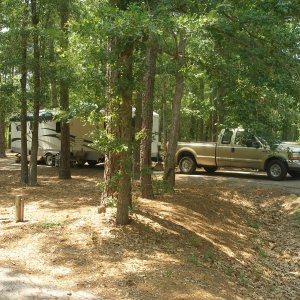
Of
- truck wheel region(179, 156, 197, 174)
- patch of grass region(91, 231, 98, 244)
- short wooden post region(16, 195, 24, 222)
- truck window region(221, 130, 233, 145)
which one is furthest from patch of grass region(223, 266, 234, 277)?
truck wheel region(179, 156, 197, 174)

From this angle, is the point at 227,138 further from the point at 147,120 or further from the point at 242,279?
the point at 242,279

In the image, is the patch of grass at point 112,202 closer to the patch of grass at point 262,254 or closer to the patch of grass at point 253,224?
the patch of grass at point 262,254

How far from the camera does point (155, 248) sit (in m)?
7.27

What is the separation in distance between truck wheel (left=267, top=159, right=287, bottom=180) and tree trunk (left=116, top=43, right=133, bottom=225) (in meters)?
9.09

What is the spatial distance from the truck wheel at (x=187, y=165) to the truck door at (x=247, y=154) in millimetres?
1757

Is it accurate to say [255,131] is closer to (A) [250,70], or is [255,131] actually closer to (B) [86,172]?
(A) [250,70]

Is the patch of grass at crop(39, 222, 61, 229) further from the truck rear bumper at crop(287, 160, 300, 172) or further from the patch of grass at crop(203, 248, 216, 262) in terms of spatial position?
the truck rear bumper at crop(287, 160, 300, 172)

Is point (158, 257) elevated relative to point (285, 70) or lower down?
lower down

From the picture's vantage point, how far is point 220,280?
6.56 metres

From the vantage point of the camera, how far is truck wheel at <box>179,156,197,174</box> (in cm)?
1766

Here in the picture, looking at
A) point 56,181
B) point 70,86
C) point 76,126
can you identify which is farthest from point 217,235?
point 76,126

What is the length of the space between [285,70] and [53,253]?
180 inches

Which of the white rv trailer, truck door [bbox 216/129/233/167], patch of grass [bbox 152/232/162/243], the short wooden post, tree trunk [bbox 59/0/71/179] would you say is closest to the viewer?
patch of grass [bbox 152/232/162/243]

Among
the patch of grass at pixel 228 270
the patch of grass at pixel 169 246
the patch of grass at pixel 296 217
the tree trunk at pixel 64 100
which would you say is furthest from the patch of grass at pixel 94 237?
the patch of grass at pixel 296 217
